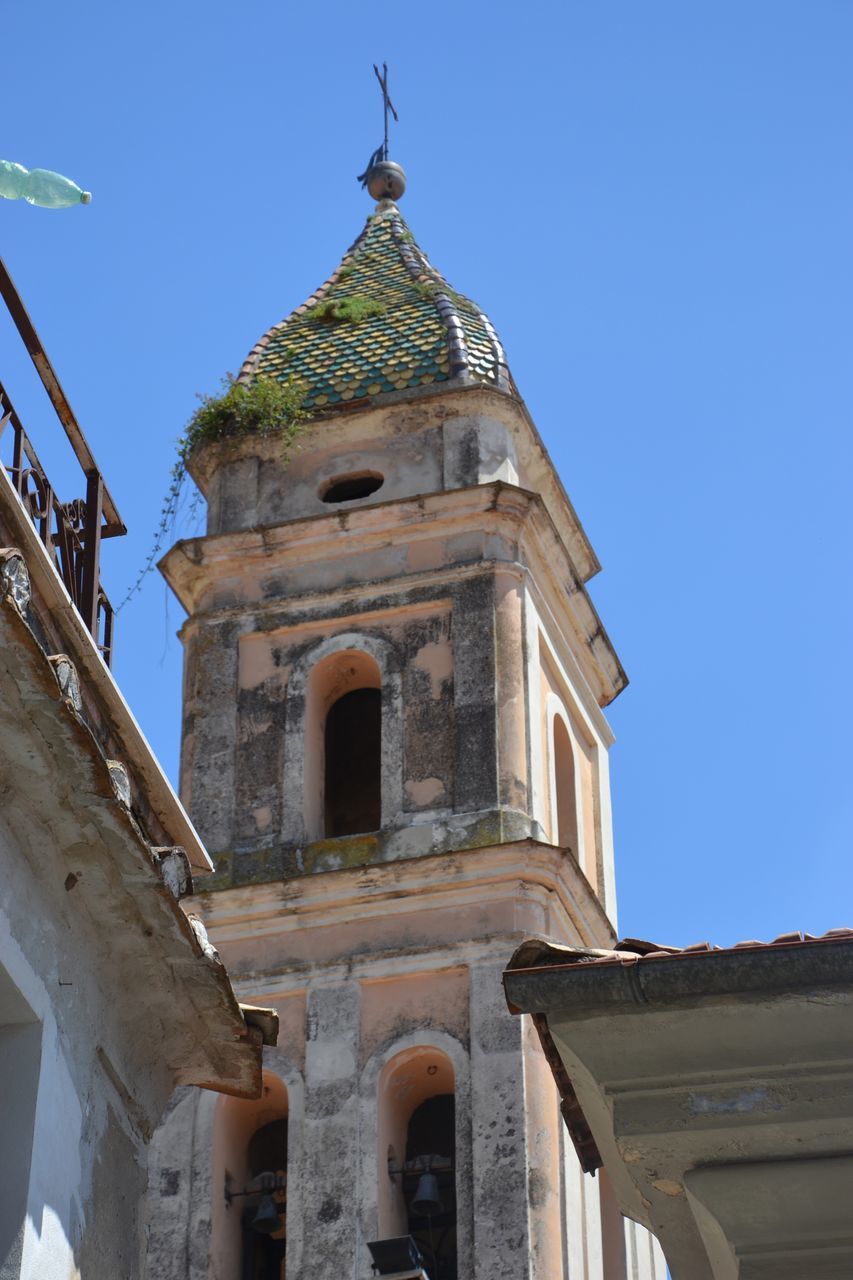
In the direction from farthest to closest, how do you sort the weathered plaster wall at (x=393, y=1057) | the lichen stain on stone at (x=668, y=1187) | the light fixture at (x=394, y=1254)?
the weathered plaster wall at (x=393, y=1057) → the light fixture at (x=394, y=1254) → the lichen stain on stone at (x=668, y=1187)

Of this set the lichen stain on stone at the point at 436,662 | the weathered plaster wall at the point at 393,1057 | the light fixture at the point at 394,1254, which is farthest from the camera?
the lichen stain on stone at the point at 436,662

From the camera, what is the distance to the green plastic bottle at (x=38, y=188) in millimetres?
7457

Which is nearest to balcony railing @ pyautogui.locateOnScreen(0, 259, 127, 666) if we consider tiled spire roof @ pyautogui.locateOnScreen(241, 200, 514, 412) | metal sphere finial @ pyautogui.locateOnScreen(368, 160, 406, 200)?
tiled spire roof @ pyautogui.locateOnScreen(241, 200, 514, 412)

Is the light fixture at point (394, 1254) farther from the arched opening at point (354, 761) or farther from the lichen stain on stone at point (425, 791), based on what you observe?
the arched opening at point (354, 761)

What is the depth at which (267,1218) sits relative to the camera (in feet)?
Answer: 52.4

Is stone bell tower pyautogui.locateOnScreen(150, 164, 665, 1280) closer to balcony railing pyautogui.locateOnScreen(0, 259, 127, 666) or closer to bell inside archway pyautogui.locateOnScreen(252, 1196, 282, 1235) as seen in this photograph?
bell inside archway pyautogui.locateOnScreen(252, 1196, 282, 1235)

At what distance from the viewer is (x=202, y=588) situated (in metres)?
18.9

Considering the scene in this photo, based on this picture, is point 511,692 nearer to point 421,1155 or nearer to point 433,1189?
point 421,1155

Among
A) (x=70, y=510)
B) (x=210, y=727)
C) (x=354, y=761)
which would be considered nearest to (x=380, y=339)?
(x=354, y=761)

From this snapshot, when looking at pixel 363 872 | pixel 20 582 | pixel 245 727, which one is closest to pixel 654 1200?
pixel 20 582

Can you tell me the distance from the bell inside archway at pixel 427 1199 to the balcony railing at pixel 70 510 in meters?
7.98

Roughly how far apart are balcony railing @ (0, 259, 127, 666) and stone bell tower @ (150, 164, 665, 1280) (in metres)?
6.57

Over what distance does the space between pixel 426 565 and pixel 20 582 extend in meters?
11.8

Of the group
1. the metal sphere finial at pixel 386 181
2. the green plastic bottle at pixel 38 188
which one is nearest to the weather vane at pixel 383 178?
the metal sphere finial at pixel 386 181
